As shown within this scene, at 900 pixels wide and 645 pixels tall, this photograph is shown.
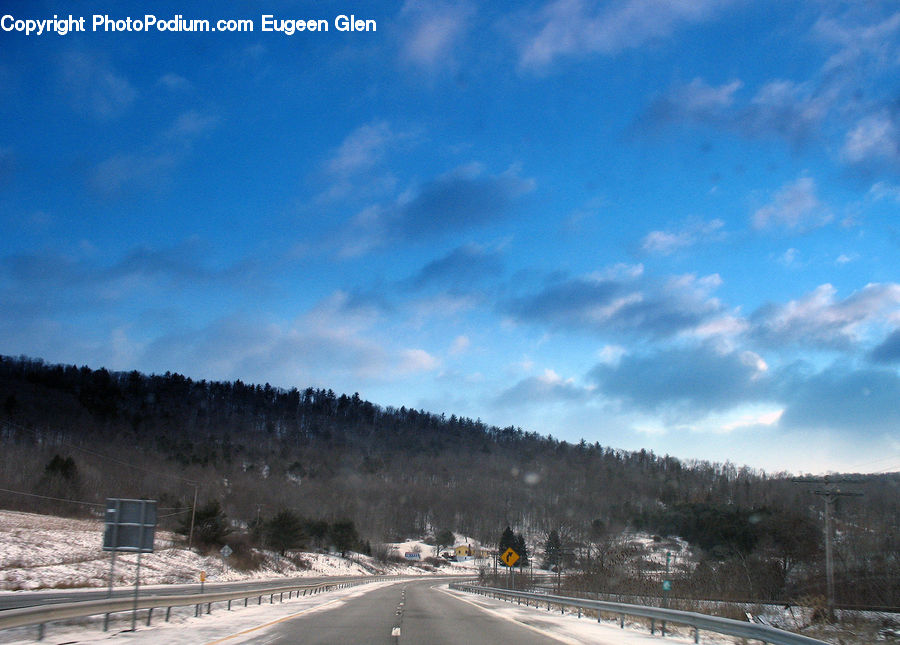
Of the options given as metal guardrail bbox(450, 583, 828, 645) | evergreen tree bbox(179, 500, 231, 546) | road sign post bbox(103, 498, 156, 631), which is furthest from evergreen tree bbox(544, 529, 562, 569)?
road sign post bbox(103, 498, 156, 631)

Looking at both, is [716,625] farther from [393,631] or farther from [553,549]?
[553,549]

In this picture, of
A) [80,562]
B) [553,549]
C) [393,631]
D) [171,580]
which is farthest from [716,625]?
[553,549]

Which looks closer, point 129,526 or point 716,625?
point 716,625

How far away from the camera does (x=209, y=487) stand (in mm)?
147000

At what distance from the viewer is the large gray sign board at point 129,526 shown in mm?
16141

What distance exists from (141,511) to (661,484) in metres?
190

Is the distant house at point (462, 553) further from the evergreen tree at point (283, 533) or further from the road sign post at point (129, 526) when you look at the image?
the road sign post at point (129, 526)

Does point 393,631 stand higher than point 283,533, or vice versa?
point 393,631

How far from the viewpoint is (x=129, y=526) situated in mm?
16328

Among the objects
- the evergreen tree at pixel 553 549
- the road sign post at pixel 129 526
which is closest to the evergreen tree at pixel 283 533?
the evergreen tree at pixel 553 549

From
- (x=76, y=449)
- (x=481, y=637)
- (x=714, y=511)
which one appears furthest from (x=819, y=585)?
(x=76, y=449)

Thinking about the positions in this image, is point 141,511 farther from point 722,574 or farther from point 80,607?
point 722,574

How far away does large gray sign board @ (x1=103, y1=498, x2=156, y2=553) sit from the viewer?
1614 centimetres

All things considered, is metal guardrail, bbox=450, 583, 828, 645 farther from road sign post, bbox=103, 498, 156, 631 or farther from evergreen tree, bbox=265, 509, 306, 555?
evergreen tree, bbox=265, 509, 306, 555
